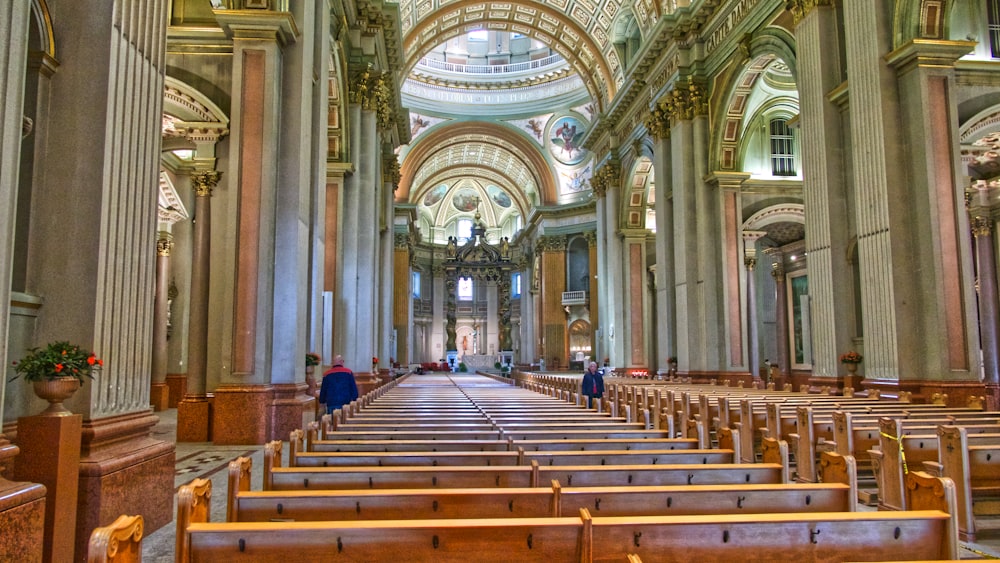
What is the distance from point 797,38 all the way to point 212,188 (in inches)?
423

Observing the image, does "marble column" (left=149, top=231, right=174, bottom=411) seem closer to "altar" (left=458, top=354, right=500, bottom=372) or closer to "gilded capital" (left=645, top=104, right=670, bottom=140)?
"gilded capital" (left=645, top=104, right=670, bottom=140)

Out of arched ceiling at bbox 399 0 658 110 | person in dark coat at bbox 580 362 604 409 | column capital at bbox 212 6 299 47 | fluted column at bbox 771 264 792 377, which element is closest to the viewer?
column capital at bbox 212 6 299 47

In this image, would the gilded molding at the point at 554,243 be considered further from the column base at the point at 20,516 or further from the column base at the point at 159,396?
the column base at the point at 20,516

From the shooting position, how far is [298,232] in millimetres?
8789

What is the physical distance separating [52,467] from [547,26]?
27.4 metres

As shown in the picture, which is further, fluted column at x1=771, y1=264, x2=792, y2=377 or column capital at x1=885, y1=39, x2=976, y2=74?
fluted column at x1=771, y1=264, x2=792, y2=377

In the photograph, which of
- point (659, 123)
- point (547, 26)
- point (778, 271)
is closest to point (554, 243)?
point (547, 26)

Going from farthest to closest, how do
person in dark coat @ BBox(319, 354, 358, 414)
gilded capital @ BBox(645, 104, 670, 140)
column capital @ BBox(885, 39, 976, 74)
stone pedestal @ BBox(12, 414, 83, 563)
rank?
gilded capital @ BBox(645, 104, 670, 140)
column capital @ BBox(885, 39, 976, 74)
person in dark coat @ BBox(319, 354, 358, 414)
stone pedestal @ BBox(12, 414, 83, 563)

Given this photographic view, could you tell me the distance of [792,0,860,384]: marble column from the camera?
1181cm

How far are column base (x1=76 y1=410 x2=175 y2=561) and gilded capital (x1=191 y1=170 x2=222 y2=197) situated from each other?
5.49 meters

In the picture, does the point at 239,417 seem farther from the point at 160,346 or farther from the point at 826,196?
the point at 826,196

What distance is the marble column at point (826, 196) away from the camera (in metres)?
11.8

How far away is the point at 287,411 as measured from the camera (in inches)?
324

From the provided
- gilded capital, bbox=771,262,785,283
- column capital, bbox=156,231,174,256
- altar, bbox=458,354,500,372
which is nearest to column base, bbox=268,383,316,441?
column capital, bbox=156,231,174,256
